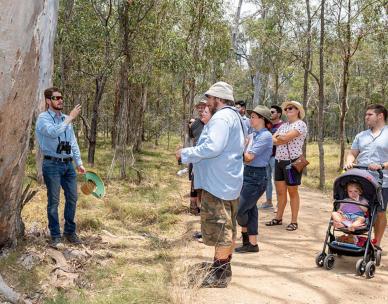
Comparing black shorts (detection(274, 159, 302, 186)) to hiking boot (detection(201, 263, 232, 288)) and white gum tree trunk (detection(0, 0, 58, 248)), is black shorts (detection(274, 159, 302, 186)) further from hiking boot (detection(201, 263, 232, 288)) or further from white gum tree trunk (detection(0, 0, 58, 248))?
white gum tree trunk (detection(0, 0, 58, 248))

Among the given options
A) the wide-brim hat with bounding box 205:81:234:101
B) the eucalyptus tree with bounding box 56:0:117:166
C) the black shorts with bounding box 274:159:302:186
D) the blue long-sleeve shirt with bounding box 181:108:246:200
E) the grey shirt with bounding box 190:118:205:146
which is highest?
the eucalyptus tree with bounding box 56:0:117:166

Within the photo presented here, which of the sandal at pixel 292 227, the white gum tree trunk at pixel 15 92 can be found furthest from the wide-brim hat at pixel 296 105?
the white gum tree trunk at pixel 15 92

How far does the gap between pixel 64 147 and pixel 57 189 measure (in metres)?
0.52

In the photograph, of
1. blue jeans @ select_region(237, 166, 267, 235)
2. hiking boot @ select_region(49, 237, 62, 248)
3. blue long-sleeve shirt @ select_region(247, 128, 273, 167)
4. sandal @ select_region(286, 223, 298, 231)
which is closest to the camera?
hiking boot @ select_region(49, 237, 62, 248)

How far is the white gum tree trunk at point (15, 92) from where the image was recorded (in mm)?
3818

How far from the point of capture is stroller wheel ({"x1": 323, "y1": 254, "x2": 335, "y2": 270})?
546 cm

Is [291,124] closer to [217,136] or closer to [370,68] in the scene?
[217,136]

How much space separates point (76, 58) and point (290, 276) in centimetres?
1763

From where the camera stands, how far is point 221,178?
4523 millimetres

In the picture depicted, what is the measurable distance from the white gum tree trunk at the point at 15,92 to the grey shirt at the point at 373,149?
4076 mm

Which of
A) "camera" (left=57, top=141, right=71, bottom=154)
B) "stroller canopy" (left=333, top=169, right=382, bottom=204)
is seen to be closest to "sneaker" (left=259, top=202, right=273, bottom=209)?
"stroller canopy" (left=333, top=169, right=382, bottom=204)

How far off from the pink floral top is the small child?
1.52 meters

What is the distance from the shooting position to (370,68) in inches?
1467

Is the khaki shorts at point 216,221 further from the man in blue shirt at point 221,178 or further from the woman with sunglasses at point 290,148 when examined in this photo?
the woman with sunglasses at point 290,148
